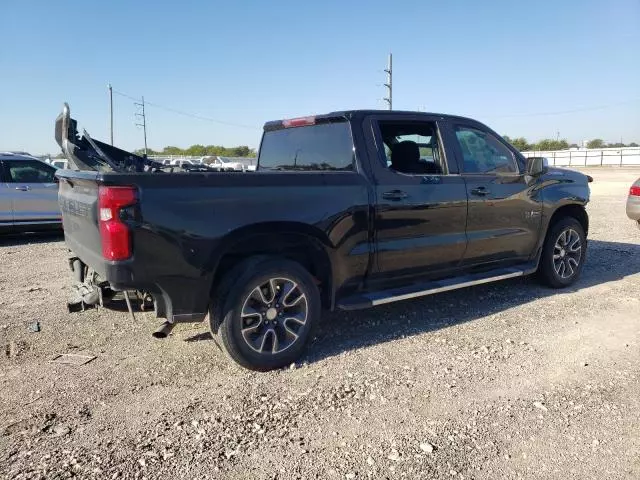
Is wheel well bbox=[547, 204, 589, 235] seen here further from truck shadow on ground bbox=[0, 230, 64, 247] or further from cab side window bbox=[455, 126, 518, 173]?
truck shadow on ground bbox=[0, 230, 64, 247]

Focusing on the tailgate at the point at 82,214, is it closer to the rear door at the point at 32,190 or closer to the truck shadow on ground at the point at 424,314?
the truck shadow on ground at the point at 424,314

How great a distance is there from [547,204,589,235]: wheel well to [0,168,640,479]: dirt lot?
3.81 ft

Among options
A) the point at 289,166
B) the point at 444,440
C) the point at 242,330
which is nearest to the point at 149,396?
the point at 242,330

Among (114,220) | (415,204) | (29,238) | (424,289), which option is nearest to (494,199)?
(415,204)

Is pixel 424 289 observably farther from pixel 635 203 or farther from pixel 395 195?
pixel 635 203

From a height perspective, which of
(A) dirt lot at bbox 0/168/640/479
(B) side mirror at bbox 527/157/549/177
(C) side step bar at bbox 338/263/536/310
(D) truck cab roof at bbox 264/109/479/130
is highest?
(D) truck cab roof at bbox 264/109/479/130

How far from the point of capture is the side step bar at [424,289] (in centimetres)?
433

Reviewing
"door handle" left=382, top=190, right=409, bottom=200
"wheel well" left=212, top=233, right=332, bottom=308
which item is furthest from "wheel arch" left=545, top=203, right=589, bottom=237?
"wheel well" left=212, top=233, right=332, bottom=308

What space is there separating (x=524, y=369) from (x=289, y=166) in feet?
9.42

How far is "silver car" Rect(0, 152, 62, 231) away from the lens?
9.66 m

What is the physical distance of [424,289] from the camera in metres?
4.76

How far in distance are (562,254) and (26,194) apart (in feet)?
30.5

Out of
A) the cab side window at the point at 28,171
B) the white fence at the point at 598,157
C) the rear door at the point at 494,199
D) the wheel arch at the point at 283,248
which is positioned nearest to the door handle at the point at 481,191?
the rear door at the point at 494,199

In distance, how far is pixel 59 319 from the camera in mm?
5086
